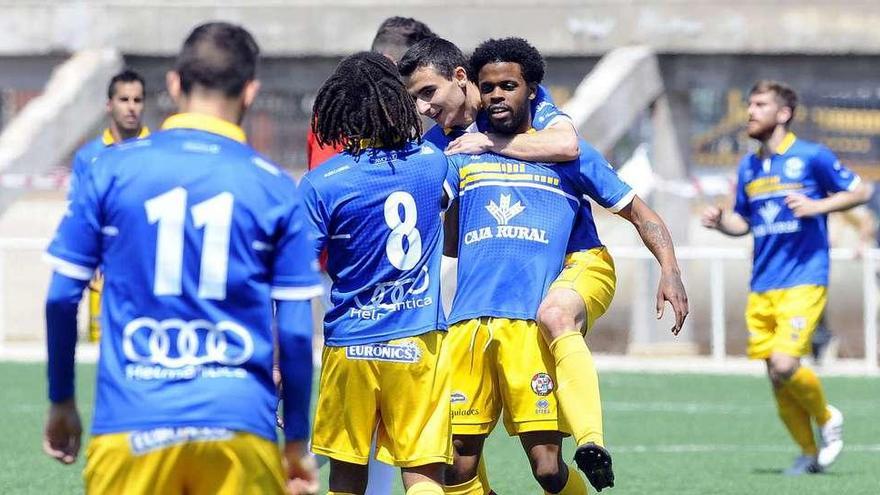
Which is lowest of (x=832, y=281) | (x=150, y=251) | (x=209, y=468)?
(x=832, y=281)

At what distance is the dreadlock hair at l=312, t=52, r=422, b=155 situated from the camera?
245 inches

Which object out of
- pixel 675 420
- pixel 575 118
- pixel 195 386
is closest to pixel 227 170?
pixel 195 386

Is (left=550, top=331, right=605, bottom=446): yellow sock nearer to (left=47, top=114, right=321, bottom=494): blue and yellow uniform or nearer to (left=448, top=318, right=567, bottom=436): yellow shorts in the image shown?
(left=448, top=318, right=567, bottom=436): yellow shorts

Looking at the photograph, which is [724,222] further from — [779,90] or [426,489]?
[426,489]

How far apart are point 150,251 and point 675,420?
30.9ft

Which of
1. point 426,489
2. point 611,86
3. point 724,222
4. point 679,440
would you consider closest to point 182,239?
point 426,489

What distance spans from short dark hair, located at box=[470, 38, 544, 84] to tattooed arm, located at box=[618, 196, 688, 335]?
634 millimetres

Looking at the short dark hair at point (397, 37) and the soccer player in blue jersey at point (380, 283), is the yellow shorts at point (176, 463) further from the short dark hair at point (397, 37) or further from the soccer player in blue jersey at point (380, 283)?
the short dark hair at point (397, 37)

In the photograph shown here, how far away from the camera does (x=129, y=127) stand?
11.8 meters

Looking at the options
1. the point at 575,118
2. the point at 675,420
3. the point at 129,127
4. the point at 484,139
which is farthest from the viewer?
the point at 575,118

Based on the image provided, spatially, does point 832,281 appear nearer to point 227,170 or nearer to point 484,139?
point 484,139

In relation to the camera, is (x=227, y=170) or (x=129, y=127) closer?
(x=227, y=170)

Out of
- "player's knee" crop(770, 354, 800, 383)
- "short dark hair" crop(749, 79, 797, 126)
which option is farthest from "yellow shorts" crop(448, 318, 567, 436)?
"short dark hair" crop(749, 79, 797, 126)

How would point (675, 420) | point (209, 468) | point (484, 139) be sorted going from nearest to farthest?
point (209, 468) < point (484, 139) < point (675, 420)
